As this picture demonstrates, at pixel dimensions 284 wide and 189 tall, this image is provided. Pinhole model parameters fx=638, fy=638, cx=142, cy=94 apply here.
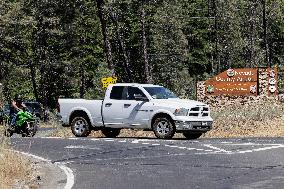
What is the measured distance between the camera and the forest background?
51.8 metres

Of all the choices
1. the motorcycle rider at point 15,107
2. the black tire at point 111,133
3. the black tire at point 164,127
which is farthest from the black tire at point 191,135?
the motorcycle rider at point 15,107

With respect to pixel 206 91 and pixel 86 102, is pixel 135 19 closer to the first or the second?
pixel 206 91

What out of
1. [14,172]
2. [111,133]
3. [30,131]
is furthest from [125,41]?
[14,172]

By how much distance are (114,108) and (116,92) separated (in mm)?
651

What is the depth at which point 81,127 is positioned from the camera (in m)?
24.1

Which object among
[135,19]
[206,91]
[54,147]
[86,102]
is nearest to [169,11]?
[135,19]

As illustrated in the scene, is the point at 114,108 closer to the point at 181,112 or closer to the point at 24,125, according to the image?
Result: the point at 181,112

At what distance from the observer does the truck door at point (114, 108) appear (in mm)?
23125

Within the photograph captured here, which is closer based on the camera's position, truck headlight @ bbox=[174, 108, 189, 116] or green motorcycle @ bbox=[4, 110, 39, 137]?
truck headlight @ bbox=[174, 108, 189, 116]

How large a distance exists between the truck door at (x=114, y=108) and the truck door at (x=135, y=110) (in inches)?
7.8

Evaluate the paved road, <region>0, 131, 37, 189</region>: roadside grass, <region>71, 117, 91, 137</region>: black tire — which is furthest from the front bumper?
<region>0, 131, 37, 189</region>: roadside grass

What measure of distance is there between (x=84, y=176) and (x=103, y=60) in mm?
59074

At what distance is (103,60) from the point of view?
71625 millimetres

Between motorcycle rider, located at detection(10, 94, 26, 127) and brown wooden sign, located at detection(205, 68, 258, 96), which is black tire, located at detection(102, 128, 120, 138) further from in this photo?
brown wooden sign, located at detection(205, 68, 258, 96)
